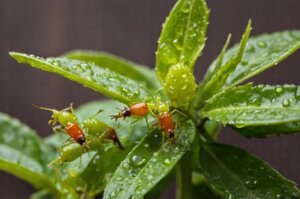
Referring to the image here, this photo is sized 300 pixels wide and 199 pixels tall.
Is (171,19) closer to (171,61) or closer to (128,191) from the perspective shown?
(171,61)

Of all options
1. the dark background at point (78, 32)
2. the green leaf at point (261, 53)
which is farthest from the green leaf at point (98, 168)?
the dark background at point (78, 32)

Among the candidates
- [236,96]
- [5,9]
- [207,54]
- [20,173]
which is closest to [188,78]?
[236,96]

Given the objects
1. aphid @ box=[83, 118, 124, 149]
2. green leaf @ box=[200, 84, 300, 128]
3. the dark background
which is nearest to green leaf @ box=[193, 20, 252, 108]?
green leaf @ box=[200, 84, 300, 128]

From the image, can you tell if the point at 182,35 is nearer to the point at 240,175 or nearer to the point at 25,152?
the point at 240,175

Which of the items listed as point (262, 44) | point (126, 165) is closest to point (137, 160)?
point (126, 165)

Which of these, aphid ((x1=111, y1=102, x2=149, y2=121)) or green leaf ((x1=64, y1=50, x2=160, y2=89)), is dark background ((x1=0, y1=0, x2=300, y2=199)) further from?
aphid ((x1=111, y1=102, x2=149, y2=121))

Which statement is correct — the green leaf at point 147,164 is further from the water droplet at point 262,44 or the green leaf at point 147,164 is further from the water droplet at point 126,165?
the water droplet at point 262,44

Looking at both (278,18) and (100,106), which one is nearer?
(100,106)
